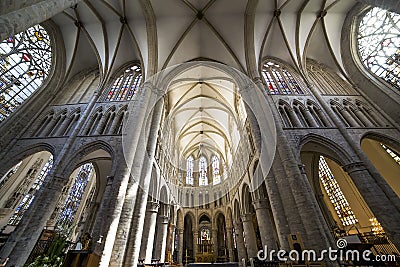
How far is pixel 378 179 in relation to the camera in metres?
7.77

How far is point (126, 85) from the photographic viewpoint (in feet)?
44.8

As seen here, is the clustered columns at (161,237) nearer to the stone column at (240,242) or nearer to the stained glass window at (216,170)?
the stone column at (240,242)

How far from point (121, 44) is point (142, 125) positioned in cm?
810

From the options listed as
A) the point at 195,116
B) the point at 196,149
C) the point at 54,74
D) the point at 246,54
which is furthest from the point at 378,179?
the point at 196,149

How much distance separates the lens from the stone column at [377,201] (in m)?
6.62

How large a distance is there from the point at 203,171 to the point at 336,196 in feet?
52.0

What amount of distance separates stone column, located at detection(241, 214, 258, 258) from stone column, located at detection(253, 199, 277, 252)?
3.56 metres

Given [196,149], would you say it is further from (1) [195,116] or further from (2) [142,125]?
(2) [142,125]

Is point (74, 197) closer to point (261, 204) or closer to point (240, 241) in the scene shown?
point (240, 241)

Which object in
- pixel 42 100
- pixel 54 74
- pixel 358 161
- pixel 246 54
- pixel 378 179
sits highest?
pixel 246 54

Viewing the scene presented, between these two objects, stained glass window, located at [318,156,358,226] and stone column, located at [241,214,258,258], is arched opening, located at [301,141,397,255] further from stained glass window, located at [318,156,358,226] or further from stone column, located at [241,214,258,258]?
stone column, located at [241,214,258,258]

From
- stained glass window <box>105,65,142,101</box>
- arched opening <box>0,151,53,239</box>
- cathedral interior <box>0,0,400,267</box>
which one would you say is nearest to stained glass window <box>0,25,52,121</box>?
cathedral interior <box>0,0,400,267</box>

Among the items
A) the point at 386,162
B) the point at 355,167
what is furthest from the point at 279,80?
the point at 386,162

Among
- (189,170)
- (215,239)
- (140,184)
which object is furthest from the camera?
(189,170)
